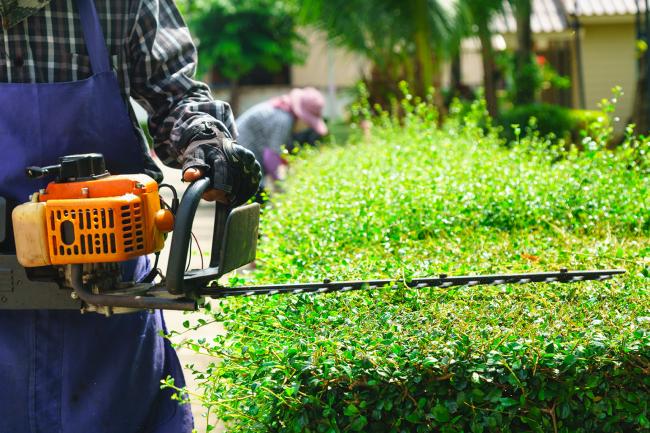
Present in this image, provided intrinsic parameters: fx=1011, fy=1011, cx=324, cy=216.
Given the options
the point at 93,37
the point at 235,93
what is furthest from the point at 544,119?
the point at 235,93

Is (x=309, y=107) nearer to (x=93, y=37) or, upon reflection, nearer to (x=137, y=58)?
(x=137, y=58)

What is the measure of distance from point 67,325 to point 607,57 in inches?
956

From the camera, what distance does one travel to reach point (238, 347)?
103 inches

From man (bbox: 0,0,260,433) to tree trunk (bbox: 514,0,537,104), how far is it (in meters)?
15.4

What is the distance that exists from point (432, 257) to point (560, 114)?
11646 mm

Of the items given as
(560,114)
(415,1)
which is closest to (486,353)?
(415,1)

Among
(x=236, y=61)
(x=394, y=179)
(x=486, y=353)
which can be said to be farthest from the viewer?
(x=236, y=61)

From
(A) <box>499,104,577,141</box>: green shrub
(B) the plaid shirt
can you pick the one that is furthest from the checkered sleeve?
(A) <box>499,104,577,141</box>: green shrub

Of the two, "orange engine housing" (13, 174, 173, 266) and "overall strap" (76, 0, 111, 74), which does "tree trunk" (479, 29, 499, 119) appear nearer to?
"overall strap" (76, 0, 111, 74)

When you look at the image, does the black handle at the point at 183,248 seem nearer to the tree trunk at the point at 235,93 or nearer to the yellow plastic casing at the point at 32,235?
the yellow plastic casing at the point at 32,235

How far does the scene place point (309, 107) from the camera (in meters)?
10.7

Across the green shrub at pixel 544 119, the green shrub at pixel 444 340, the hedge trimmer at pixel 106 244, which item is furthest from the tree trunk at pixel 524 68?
the hedge trimmer at pixel 106 244

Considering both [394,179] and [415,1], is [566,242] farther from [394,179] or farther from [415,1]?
[415,1]

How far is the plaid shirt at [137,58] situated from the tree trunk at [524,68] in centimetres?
1530
